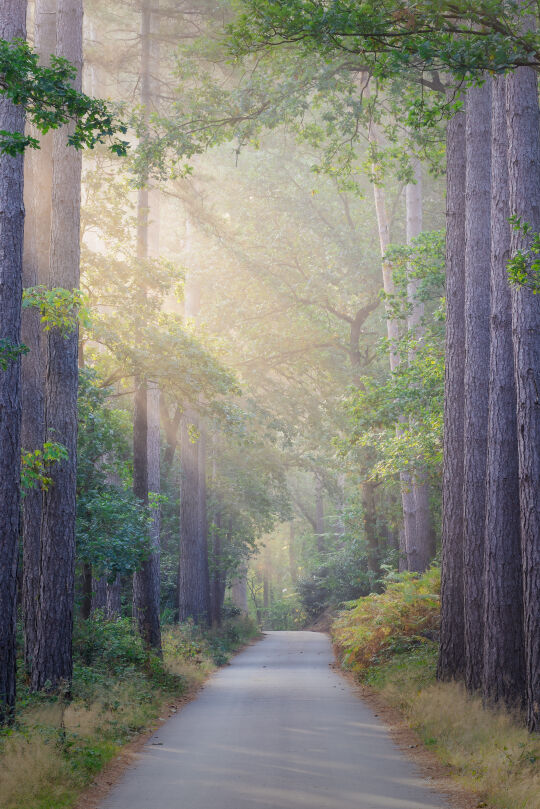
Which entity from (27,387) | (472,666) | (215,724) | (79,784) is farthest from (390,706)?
(27,387)

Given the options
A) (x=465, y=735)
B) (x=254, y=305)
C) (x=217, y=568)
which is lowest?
(x=465, y=735)

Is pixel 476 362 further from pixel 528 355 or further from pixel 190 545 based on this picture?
pixel 190 545

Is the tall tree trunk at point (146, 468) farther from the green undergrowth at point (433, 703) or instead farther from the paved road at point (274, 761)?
the green undergrowth at point (433, 703)

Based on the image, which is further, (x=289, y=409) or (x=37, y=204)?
(x=289, y=409)

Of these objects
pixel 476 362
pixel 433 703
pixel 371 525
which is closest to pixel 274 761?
pixel 433 703

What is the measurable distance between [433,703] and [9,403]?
7.08m

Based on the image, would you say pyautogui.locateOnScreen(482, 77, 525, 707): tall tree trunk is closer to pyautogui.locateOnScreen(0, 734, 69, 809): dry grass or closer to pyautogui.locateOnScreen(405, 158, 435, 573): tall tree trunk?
pyautogui.locateOnScreen(0, 734, 69, 809): dry grass

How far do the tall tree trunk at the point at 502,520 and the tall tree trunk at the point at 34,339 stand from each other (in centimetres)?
710

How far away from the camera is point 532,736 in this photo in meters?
8.69

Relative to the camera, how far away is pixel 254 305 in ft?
109

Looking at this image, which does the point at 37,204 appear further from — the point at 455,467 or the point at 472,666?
the point at 472,666

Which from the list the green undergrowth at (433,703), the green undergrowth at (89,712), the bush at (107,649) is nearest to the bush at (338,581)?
the green undergrowth at (433,703)

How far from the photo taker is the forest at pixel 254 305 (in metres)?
9.19

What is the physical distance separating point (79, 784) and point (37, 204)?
10334 mm
